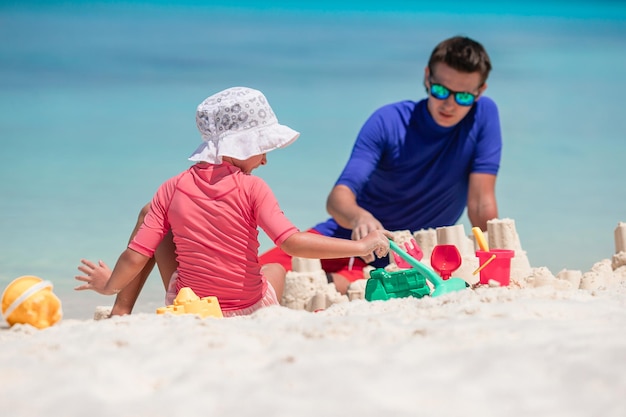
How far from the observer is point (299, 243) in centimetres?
251

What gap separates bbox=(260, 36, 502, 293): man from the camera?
4.03 meters

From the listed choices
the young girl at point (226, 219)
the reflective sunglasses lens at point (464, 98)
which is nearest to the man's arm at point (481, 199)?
the reflective sunglasses lens at point (464, 98)

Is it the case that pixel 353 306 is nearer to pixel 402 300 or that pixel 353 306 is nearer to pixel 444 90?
pixel 402 300

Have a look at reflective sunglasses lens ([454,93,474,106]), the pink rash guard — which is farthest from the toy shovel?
reflective sunglasses lens ([454,93,474,106])

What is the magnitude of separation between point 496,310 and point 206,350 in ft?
2.45

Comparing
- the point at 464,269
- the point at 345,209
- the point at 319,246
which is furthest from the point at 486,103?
the point at 319,246

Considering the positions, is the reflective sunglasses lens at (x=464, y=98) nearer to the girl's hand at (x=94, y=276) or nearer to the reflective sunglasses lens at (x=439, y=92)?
the reflective sunglasses lens at (x=439, y=92)

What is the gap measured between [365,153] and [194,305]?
198 cm

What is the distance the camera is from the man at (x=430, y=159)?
13.2ft

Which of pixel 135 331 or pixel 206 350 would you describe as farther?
pixel 135 331

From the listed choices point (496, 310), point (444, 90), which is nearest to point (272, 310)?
point (496, 310)

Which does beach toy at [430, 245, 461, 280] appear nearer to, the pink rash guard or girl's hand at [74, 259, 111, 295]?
the pink rash guard

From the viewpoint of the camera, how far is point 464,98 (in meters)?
4.01

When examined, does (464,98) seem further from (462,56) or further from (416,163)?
(416,163)
